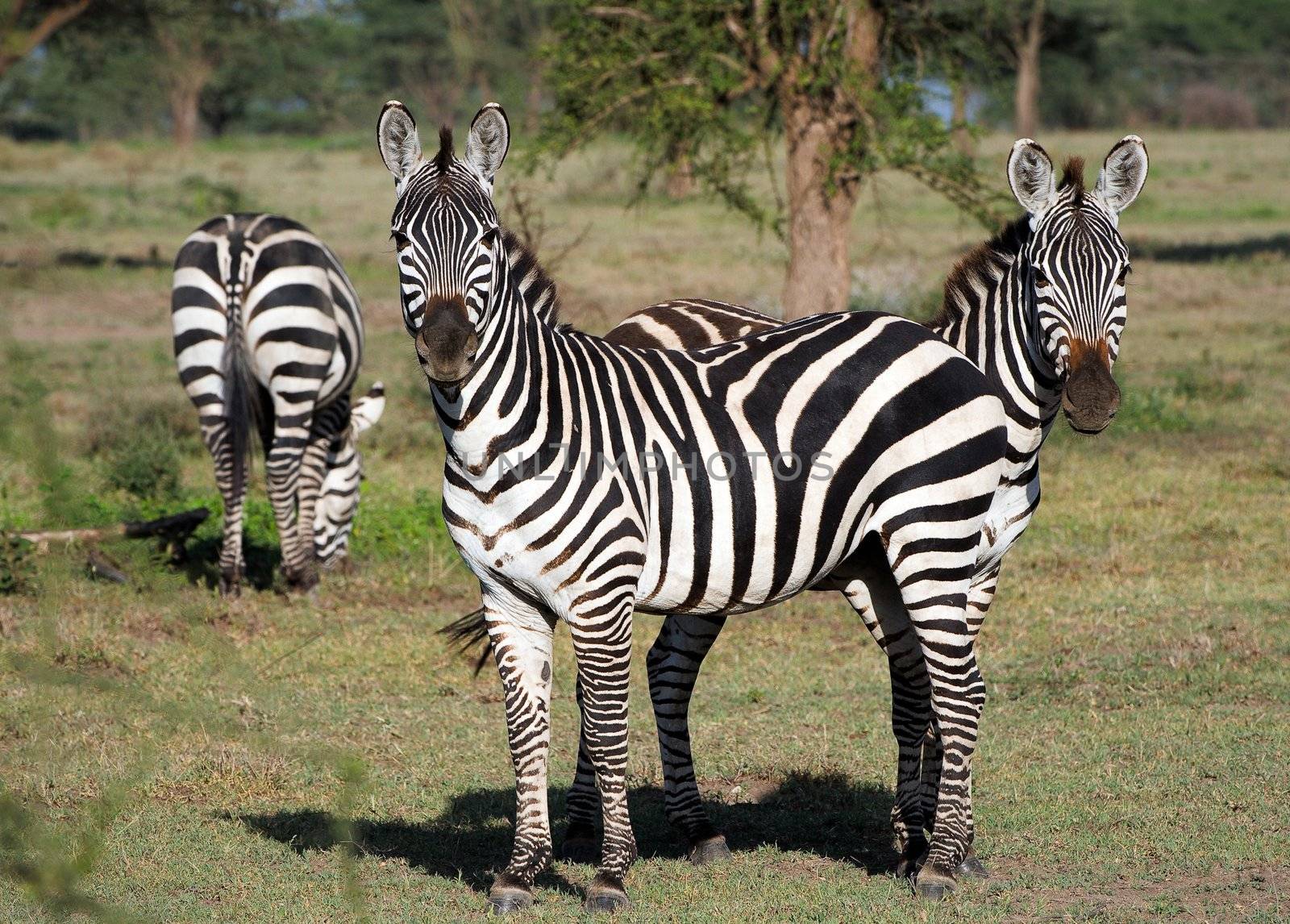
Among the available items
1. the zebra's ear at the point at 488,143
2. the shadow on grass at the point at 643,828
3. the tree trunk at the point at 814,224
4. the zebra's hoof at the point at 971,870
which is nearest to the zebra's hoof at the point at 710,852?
the shadow on grass at the point at 643,828

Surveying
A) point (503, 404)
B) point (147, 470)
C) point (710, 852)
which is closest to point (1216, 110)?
point (147, 470)

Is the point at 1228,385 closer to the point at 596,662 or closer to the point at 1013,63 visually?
the point at 1013,63

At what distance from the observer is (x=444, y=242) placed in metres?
4.09

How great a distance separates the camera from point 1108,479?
35.6ft

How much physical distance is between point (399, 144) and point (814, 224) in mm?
9246

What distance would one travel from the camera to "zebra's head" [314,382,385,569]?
29.9ft

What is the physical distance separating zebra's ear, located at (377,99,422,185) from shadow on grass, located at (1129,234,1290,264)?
68.4ft

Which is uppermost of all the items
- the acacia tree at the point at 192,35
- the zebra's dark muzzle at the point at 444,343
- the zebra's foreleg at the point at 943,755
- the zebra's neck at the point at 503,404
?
the acacia tree at the point at 192,35

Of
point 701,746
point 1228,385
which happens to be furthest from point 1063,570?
point 1228,385

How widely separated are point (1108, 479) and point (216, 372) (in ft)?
21.7

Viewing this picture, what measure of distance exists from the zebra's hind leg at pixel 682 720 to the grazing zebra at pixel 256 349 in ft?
12.9

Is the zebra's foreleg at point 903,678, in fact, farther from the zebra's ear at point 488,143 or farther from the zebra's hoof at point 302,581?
the zebra's hoof at point 302,581

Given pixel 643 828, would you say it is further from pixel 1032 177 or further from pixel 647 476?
pixel 1032 177

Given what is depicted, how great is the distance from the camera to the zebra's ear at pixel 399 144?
4.34m
